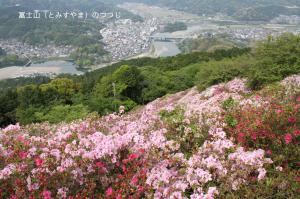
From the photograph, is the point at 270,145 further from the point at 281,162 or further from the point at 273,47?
the point at 273,47

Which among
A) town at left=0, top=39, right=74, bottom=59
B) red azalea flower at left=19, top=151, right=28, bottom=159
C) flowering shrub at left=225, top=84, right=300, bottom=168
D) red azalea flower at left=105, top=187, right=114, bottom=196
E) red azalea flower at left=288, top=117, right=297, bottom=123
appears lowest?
town at left=0, top=39, right=74, bottom=59

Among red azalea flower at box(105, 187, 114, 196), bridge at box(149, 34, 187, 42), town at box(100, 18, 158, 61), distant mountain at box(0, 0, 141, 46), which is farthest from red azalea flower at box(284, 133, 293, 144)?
distant mountain at box(0, 0, 141, 46)

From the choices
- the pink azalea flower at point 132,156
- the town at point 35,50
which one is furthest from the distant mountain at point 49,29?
the pink azalea flower at point 132,156

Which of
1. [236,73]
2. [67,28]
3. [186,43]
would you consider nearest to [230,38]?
[186,43]

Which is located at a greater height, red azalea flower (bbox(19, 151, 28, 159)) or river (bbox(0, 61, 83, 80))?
red azalea flower (bbox(19, 151, 28, 159))

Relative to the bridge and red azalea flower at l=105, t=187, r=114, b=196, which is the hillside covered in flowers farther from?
the bridge

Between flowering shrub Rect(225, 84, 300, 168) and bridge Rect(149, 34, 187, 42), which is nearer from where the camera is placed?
flowering shrub Rect(225, 84, 300, 168)

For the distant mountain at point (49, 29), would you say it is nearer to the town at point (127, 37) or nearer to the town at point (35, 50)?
the town at point (35, 50)
